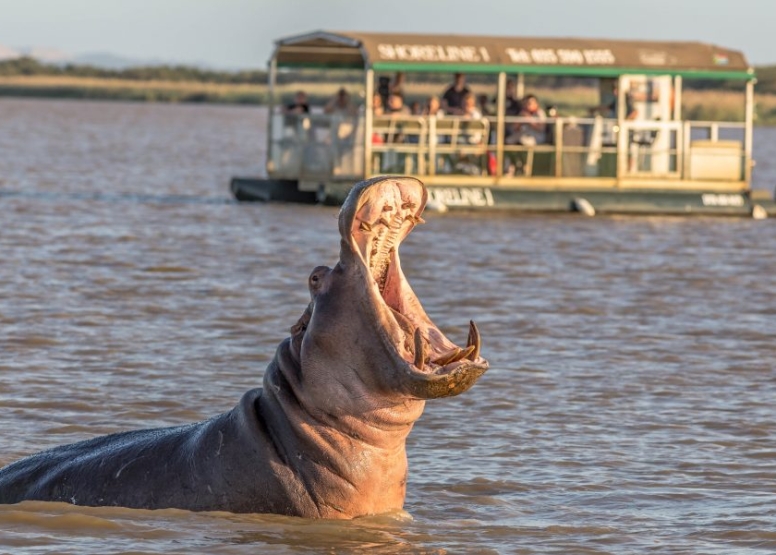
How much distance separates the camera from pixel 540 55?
69.6 ft

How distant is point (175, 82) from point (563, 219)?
286 ft

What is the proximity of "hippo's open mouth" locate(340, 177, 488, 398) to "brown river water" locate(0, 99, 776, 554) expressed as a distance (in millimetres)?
683

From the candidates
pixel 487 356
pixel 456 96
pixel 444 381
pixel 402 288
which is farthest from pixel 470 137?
pixel 444 381

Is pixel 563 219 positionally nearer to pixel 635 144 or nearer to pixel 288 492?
pixel 635 144

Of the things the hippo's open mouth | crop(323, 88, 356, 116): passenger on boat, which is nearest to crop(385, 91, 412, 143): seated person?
crop(323, 88, 356, 116): passenger on boat

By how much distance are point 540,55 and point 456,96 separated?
1.16m

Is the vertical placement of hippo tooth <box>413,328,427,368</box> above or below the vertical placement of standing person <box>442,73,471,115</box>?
below

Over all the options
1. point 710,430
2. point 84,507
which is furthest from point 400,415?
point 710,430

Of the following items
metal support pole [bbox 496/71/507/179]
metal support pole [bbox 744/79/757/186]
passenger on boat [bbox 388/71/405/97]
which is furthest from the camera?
passenger on boat [bbox 388/71/405/97]

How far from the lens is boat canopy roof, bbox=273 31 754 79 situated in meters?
20.9

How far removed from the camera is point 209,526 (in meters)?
5.60

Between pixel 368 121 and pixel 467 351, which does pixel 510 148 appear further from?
pixel 467 351

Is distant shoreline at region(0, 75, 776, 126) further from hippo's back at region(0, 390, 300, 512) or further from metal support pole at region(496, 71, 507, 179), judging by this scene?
hippo's back at region(0, 390, 300, 512)

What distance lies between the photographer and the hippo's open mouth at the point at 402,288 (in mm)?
5000
